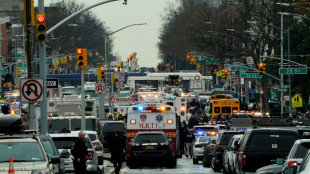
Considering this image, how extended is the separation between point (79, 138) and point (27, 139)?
210 inches

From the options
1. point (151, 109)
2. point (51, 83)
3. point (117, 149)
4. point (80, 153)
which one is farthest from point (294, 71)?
point (80, 153)

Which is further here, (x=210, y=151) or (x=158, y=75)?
(x=158, y=75)

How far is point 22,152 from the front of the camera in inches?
746

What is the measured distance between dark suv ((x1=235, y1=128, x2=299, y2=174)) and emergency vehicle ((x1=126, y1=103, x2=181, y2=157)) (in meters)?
16.3

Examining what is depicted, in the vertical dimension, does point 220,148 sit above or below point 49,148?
below

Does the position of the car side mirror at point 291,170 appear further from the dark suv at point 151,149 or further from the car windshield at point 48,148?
the dark suv at point 151,149

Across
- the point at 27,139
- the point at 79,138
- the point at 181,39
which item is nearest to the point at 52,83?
the point at 79,138

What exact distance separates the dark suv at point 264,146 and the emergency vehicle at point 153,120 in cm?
1632

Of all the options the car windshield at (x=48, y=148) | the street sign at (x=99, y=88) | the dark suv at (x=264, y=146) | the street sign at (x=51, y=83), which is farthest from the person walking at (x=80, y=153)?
the street sign at (x=99, y=88)

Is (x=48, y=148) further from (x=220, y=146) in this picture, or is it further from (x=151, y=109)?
(x=151, y=109)

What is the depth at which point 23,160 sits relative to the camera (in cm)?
1866

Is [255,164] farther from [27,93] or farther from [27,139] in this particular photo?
[27,93]

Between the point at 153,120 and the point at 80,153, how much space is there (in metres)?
14.6

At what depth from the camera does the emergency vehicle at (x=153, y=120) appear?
127ft
